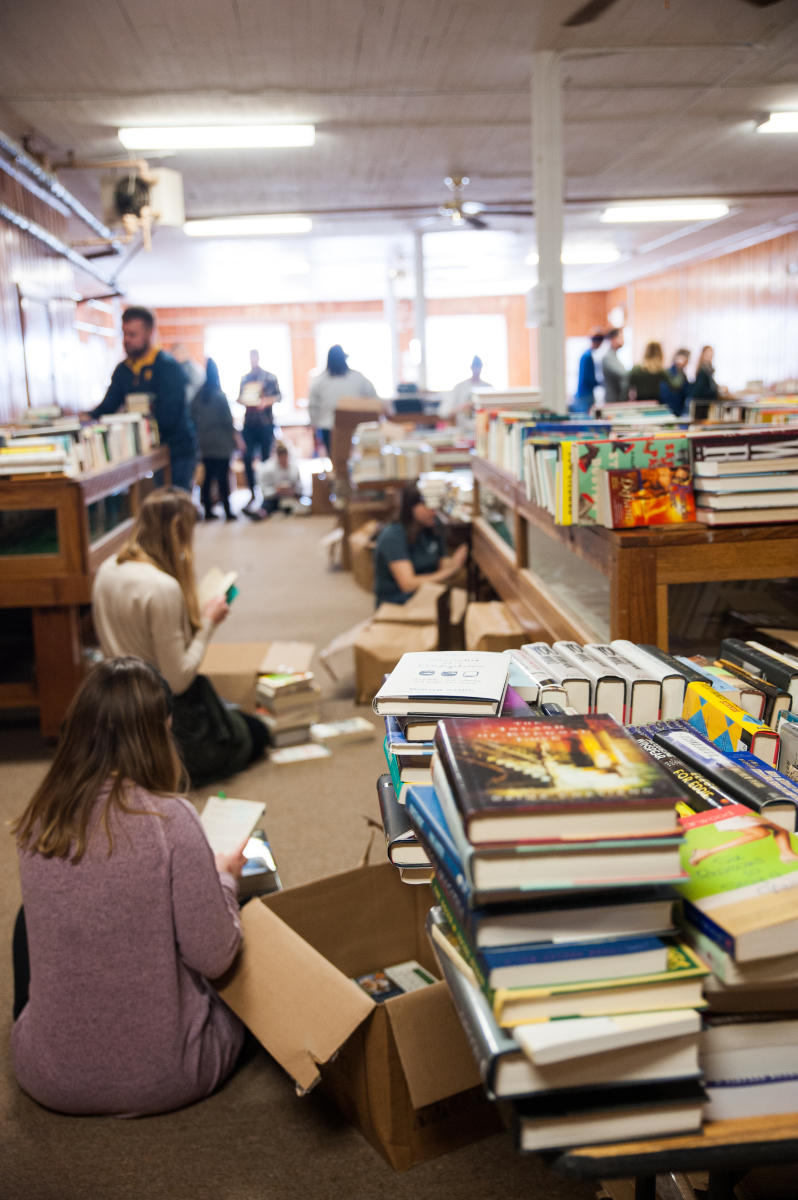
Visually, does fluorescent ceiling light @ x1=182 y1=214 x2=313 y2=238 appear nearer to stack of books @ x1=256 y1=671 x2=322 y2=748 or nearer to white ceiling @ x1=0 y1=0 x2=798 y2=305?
white ceiling @ x1=0 y1=0 x2=798 y2=305

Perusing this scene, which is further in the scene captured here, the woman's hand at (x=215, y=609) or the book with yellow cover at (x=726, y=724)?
the woman's hand at (x=215, y=609)

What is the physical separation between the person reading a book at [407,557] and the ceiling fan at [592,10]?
2.43 meters

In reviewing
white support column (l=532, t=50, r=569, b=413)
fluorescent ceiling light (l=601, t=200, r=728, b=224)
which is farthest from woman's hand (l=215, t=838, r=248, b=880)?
fluorescent ceiling light (l=601, t=200, r=728, b=224)

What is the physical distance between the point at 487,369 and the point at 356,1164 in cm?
2018

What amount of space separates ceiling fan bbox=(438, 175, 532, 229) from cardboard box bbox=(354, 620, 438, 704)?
559 cm

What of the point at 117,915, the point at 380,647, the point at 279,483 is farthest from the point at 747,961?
the point at 279,483

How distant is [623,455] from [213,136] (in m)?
5.66

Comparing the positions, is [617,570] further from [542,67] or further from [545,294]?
[542,67]

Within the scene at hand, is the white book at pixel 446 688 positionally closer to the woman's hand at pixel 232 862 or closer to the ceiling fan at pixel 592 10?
the woman's hand at pixel 232 862

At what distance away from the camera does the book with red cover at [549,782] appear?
0.97m

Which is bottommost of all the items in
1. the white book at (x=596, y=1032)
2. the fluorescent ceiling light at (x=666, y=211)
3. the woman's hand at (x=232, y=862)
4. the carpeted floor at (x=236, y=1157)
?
the carpeted floor at (x=236, y=1157)

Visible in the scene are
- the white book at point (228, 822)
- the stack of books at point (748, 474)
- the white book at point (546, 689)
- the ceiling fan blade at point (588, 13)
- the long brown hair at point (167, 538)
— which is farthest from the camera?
the ceiling fan blade at point (588, 13)

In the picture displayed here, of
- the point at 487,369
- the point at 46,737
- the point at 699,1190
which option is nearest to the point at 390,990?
the point at 699,1190

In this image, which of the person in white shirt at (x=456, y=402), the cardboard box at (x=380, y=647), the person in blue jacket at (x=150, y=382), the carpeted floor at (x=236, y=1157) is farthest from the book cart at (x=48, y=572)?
the person in white shirt at (x=456, y=402)
